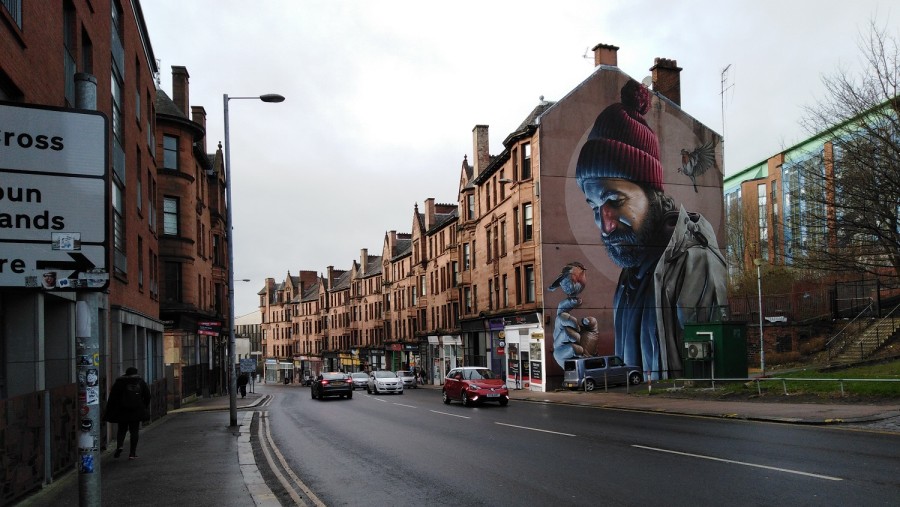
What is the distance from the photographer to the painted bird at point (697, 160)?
42562 mm

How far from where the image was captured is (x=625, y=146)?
40906mm

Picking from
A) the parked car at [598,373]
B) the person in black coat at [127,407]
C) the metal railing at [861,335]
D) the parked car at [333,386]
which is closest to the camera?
the person in black coat at [127,407]

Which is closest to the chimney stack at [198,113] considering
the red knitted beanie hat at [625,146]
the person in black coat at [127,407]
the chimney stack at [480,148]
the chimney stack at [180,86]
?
the chimney stack at [180,86]

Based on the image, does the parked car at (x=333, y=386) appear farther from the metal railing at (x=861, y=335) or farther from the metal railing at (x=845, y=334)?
the metal railing at (x=845, y=334)

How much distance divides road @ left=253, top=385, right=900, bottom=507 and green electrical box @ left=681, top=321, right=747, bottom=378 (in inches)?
433

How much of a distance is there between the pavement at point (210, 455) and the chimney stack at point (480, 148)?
27999mm

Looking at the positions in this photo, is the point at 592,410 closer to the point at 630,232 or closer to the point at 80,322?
the point at 630,232

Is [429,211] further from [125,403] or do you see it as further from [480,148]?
[125,403]

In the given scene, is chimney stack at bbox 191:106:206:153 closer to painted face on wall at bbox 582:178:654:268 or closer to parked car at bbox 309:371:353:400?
parked car at bbox 309:371:353:400

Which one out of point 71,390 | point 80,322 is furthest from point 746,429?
point 80,322

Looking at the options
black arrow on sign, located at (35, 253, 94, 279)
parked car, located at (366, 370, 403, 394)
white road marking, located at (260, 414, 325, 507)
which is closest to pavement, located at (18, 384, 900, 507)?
white road marking, located at (260, 414, 325, 507)

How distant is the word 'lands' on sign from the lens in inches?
172

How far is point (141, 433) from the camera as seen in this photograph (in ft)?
64.8

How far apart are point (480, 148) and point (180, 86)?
21233 mm
